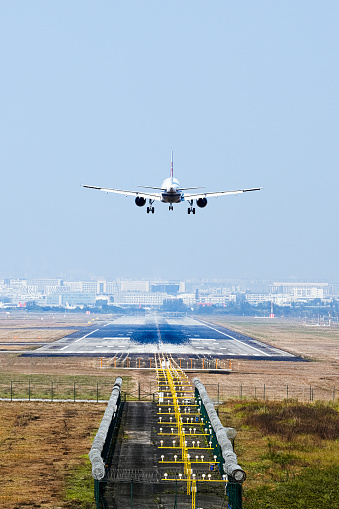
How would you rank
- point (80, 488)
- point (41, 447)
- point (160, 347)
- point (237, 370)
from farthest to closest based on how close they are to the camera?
point (160, 347), point (237, 370), point (41, 447), point (80, 488)

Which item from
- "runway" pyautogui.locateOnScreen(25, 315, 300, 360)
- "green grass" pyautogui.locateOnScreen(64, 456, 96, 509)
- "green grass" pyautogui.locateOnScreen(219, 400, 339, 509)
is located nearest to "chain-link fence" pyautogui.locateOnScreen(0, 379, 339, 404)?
"green grass" pyautogui.locateOnScreen(219, 400, 339, 509)

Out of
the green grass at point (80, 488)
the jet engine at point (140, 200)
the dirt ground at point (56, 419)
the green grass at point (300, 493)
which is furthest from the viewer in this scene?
the jet engine at point (140, 200)

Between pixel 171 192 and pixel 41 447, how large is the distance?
104ft

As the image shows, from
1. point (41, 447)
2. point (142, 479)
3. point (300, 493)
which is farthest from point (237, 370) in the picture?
point (142, 479)

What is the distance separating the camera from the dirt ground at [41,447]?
3083 centimetres

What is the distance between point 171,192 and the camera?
2495 inches

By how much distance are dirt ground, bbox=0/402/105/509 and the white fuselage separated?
23.0m

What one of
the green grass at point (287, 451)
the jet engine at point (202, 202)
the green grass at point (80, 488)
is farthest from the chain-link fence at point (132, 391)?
the green grass at point (80, 488)

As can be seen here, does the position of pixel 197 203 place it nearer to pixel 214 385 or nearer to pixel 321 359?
pixel 214 385

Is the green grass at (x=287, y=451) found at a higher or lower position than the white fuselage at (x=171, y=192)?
lower

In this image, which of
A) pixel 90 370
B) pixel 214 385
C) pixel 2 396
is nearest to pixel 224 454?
pixel 2 396

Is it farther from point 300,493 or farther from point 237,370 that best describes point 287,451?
point 237,370

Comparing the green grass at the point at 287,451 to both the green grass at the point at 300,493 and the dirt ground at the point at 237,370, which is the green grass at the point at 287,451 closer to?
the green grass at the point at 300,493

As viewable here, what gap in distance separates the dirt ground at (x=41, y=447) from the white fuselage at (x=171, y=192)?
75.6 feet
